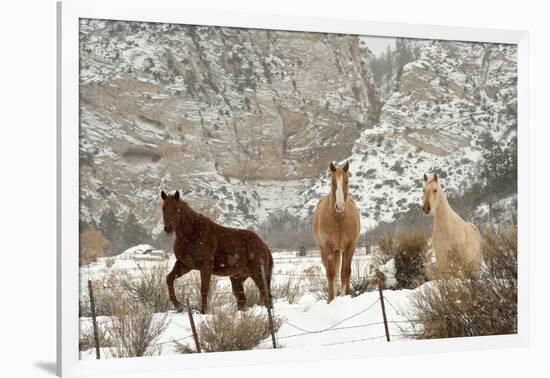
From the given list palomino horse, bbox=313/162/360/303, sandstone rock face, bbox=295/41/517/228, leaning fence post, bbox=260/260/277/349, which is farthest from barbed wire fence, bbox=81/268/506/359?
sandstone rock face, bbox=295/41/517/228

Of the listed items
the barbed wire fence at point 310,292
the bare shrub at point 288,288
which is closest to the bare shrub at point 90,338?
the barbed wire fence at point 310,292

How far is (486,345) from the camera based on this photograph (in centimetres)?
808

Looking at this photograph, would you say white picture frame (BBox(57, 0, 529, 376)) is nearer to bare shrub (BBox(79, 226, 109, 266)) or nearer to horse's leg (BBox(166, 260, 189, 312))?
bare shrub (BBox(79, 226, 109, 266))

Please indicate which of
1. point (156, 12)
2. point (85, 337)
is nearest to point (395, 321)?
point (85, 337)

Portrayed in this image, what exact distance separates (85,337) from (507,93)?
4.21 m

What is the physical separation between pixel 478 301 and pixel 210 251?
242cm

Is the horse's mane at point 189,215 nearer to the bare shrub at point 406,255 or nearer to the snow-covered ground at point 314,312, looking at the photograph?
the snow-covered ground at point 314,312

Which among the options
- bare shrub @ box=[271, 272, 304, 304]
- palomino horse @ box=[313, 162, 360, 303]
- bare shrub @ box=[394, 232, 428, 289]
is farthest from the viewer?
bare shrub @ box=[394, 232, 428, 289]

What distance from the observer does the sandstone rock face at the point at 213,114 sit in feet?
22.7

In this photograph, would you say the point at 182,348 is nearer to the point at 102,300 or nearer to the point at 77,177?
the point at 102,300

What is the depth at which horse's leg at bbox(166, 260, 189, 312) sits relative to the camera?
7.10m

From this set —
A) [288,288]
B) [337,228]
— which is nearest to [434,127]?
[337,228]

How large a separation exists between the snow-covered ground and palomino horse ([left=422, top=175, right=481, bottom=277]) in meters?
0.49

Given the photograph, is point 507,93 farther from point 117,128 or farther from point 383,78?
point 117,128
